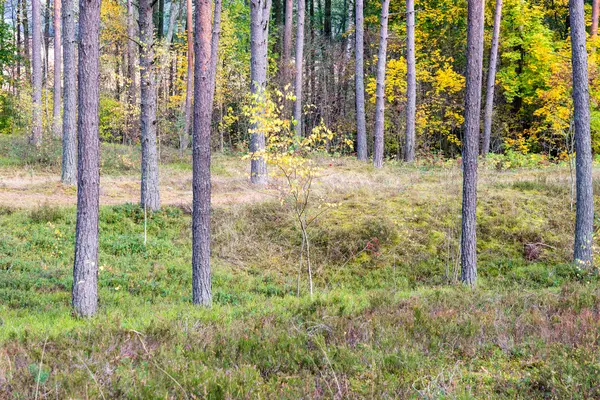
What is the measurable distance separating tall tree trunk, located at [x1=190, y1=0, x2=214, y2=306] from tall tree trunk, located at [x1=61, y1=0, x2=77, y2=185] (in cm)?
1012

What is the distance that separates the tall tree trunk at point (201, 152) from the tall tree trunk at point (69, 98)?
1012 centimetres

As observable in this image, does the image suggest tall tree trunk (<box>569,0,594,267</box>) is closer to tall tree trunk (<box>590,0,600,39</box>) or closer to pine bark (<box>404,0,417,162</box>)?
pine bark (<box>404,0,417,162</box>)

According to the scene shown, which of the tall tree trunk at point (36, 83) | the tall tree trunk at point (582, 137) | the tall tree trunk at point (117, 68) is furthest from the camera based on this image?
the tall tree trunk at point (117, 68)

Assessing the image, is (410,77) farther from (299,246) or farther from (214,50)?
(214,50)

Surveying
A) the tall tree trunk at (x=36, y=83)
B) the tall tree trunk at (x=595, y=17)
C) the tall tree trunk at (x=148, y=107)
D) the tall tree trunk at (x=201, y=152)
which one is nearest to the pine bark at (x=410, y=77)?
the tall tree trunk at (x=595, y=17)

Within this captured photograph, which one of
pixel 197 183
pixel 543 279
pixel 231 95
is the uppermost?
pixel 231 95

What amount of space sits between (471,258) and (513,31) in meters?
22.0

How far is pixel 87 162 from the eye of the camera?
26.0 feet

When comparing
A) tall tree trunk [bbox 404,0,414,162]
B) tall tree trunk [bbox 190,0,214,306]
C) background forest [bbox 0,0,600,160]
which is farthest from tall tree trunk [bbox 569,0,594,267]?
background forest [bbox 0,0,600,160]

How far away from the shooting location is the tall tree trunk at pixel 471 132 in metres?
10.1

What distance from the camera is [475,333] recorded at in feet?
19.9

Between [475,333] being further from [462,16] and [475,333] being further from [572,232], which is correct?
[462,16]

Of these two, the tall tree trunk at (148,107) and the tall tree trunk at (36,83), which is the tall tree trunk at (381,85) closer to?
the tall tree trunk at (148,107)

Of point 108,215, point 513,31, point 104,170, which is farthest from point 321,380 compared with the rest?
point 513,31
